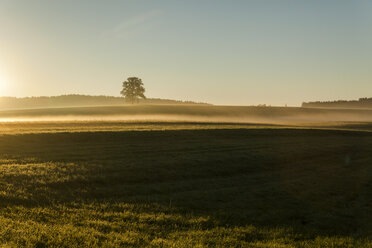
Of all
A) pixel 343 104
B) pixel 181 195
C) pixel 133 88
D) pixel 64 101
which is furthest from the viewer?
pixel 64 101

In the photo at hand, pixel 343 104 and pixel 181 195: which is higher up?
pixel 343 104

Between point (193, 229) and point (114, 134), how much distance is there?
2103 centimetres

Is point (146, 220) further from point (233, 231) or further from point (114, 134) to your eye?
point (114, 134)

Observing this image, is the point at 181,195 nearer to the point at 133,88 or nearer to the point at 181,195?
the point at 181,195

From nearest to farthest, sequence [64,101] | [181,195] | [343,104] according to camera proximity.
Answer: [181,195] < [343,104] < [64,101]

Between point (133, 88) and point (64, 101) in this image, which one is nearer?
point (133, 88)

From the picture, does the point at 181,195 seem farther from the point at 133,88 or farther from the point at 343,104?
the point at 343,104

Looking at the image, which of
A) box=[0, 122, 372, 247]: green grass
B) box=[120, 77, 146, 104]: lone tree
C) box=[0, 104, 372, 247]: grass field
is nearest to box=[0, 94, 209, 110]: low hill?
box=[120, 77, 146, 104]: lone tree

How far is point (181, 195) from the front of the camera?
12852mm

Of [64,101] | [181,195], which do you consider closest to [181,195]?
[181,195]

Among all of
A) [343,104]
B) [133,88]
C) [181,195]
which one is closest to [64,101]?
[133,88]

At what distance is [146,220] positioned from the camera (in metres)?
9.71

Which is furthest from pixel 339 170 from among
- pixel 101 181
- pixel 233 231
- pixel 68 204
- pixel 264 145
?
pixel 68 204

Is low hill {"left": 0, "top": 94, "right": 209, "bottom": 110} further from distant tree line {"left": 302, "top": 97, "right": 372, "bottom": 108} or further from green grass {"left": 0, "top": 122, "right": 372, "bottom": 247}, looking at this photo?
green grass {"left": 0, "top": 122, "right": 372, "bottom": 247}
